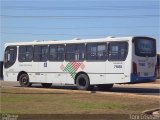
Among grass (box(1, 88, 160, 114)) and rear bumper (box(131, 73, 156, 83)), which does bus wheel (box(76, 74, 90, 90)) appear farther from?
grass (box(1, 88, 160, 114))

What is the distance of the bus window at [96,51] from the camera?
27969 mm

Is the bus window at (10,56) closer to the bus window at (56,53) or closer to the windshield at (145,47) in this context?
the bus window at (56,53)

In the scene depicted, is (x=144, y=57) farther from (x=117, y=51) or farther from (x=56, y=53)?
(x=56, y=53)

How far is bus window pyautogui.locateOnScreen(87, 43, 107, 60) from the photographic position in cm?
2797

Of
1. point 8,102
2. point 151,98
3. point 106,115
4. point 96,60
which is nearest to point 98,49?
point 96,60

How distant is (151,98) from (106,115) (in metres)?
7.06

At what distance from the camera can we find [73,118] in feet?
50.4

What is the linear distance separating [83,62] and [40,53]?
3.85 metres

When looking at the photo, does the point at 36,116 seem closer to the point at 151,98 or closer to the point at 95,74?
the point at 151,98

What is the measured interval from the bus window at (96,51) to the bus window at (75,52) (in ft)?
1.57

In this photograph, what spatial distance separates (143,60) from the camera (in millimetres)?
27484

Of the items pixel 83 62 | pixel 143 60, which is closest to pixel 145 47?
pixel 143 60

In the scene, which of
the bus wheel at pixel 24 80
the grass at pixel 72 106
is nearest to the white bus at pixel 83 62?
the bus wheel at pixel 24 80

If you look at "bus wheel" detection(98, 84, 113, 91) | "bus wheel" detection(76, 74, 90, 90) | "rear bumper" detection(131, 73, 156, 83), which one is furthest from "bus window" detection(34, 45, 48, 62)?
"rear bumper" detection(131, 73, 156, 83)
